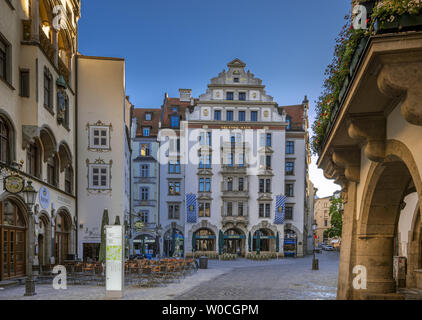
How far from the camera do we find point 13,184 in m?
14.1

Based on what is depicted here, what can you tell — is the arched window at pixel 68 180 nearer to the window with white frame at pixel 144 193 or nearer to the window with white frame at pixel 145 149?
the window with white frame at pixel 144 193

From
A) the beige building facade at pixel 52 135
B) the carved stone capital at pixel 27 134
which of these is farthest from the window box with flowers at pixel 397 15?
the carved stone capital at pixel 27 134

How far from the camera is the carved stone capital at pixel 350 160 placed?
325 inches

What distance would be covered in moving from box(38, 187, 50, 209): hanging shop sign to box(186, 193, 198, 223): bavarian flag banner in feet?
80.3

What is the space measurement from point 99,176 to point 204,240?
2114 cm

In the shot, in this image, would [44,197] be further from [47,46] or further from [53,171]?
[47,46]

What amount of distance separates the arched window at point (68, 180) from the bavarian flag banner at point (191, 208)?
1971cm

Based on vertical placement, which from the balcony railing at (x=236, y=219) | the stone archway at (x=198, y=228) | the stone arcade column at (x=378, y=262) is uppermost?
the stone arcade column at (x=378, y=262)

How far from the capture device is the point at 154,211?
47.7m

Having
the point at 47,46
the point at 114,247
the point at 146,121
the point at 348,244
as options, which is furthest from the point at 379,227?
the point at 146,121

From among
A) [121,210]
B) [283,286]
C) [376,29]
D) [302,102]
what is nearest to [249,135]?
[302,102]

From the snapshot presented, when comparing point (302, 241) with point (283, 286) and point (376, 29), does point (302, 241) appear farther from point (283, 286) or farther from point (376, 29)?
point (376, 29)
